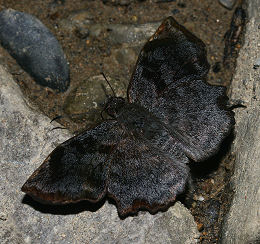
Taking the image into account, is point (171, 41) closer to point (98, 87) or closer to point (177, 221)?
point (98, 87)

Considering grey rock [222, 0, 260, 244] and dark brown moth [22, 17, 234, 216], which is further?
dark brown moth [22, 17, 234, 216]

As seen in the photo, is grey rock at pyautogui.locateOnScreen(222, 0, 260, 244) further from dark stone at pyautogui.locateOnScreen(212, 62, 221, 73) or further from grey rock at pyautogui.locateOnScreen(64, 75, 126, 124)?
grey rock at pyautogui.locateOnScreen(64, 75, 126, 124)

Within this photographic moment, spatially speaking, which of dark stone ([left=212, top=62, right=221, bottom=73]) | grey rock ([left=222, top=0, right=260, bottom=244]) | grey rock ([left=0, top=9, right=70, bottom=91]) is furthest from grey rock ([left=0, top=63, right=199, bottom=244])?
dark stone ([left=212, top=62, right=221, bottom=73])

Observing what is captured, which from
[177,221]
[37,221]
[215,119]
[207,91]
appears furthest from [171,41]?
[37,221]

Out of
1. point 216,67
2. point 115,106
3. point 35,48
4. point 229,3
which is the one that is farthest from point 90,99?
point 229,3

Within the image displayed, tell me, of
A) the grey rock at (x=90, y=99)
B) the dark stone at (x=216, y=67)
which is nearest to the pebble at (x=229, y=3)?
the dark stone at (x=216, y=67)

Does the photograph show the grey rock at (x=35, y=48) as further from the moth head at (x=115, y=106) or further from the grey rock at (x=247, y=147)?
the grey rock at (x=247, y=147)
